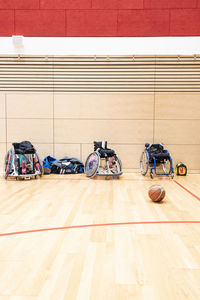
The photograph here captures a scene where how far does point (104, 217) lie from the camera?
10.9 feet

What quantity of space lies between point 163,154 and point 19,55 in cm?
420

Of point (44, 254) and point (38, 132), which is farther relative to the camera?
point (38, 132)

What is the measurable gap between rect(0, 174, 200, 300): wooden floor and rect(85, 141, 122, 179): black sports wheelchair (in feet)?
4.68

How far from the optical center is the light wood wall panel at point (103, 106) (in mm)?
7047

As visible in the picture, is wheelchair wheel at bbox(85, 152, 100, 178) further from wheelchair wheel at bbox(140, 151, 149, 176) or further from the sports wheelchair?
wheelchair wheel at bbox(140, 151, 149, 176)

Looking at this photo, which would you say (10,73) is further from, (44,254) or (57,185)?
(44,254)

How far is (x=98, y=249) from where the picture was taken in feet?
7.82

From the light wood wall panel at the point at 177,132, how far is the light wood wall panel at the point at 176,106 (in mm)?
130

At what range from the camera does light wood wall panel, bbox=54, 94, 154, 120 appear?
705cm

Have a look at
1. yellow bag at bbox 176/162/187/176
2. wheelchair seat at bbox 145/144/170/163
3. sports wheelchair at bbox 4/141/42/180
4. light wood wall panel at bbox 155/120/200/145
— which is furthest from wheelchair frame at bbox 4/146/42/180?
yellow bag at bbox 176/162/187/176

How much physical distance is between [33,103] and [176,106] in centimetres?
352
